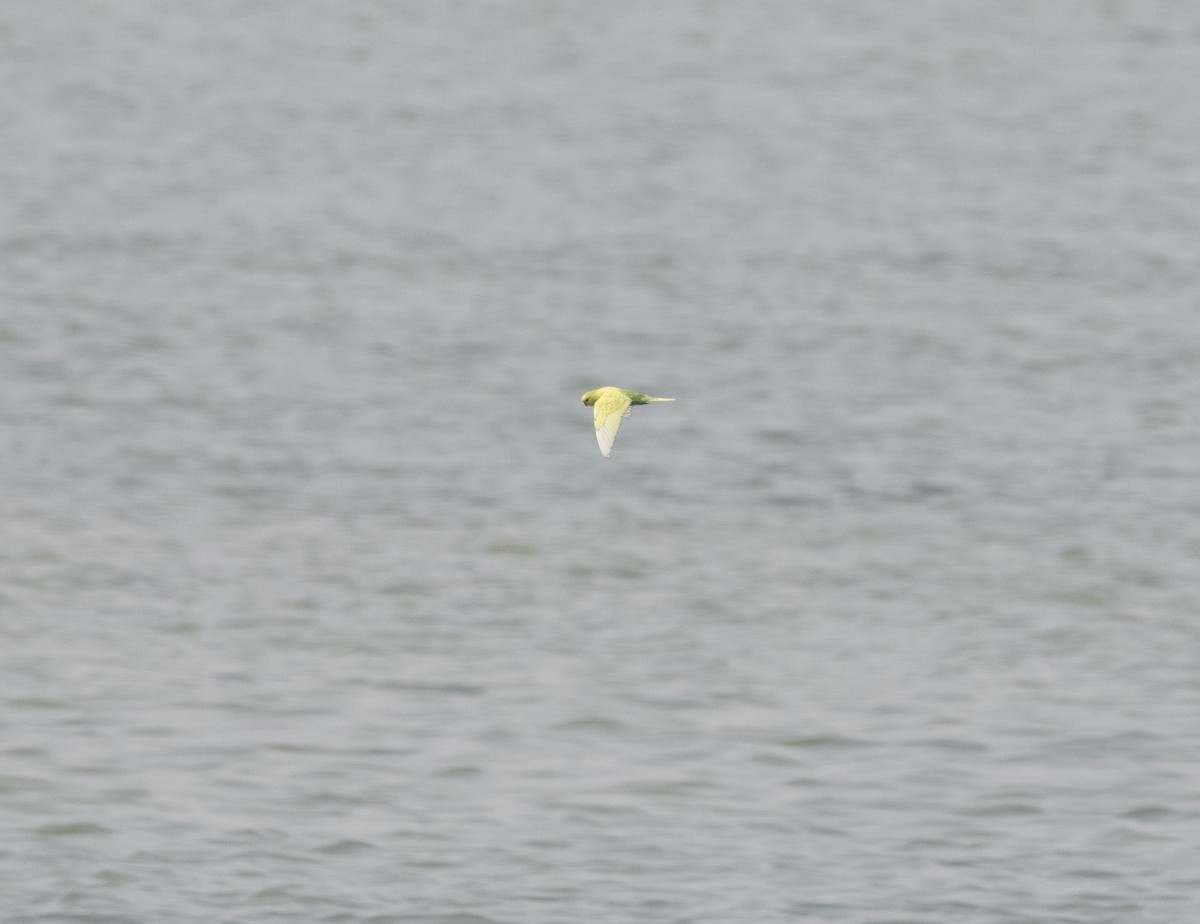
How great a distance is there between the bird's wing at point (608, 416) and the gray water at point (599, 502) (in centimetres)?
365

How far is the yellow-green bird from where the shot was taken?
769cm

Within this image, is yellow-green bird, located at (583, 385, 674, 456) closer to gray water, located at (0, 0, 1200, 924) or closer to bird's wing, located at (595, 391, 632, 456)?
bird's wing, located at (595, 391, 632, 456)

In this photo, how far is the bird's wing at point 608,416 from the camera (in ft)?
25.1

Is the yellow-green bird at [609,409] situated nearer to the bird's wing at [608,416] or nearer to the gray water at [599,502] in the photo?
the bird's wing at [608,416]

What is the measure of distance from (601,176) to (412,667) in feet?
49.6

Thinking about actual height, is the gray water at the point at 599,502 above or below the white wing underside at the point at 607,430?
above

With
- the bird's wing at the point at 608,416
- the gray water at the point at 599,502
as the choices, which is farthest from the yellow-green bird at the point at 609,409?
the gray water at the point at 599,502

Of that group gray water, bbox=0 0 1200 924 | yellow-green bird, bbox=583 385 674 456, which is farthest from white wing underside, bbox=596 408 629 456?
gray water, bbox=0 0 1200 924

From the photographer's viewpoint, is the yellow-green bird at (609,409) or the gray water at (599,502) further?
the gray water at (599,502)

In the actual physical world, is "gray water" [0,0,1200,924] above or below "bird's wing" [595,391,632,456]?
above

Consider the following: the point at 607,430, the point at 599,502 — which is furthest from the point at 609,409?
the point at 599,502

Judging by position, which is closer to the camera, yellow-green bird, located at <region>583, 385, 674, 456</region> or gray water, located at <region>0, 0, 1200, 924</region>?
yellow-green bird, located at <region>583, 385, 674, 456</region>

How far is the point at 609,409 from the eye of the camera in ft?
26.4

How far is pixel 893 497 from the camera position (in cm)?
1761
